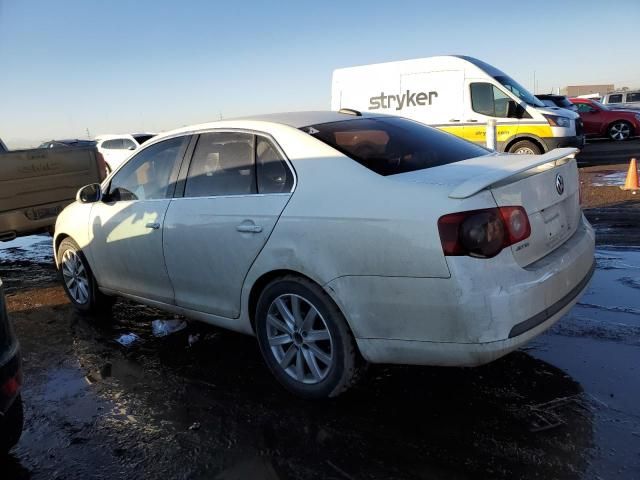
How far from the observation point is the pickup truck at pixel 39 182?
7035mm

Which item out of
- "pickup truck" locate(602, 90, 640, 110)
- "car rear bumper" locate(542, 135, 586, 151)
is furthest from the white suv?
"pickup truck" locate(602, 90, 640, 110)

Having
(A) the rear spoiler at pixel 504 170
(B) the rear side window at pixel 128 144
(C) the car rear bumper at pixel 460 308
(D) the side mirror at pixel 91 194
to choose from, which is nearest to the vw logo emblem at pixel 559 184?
(A) the rear spoiler at pixel 504 170

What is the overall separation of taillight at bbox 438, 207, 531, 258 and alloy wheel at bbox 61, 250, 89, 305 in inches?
144

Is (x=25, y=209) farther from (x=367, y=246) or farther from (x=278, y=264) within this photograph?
(x=367, y=246)

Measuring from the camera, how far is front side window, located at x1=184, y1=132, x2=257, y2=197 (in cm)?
360

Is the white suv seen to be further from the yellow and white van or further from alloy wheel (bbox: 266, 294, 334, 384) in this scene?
alloy wheel (bbox: 266, 294, 334, 384)

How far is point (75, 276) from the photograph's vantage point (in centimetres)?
525

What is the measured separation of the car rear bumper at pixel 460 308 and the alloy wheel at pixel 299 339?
0.27 meters

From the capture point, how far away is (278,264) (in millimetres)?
3199

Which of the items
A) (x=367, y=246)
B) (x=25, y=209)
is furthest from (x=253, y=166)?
(x=25, y=209)

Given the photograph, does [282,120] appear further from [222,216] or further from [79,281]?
[79,281]

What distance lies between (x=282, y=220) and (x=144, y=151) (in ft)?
6.20

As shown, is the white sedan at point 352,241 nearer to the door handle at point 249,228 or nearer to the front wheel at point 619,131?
the door handle at point 249,228

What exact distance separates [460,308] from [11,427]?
2.32 m
